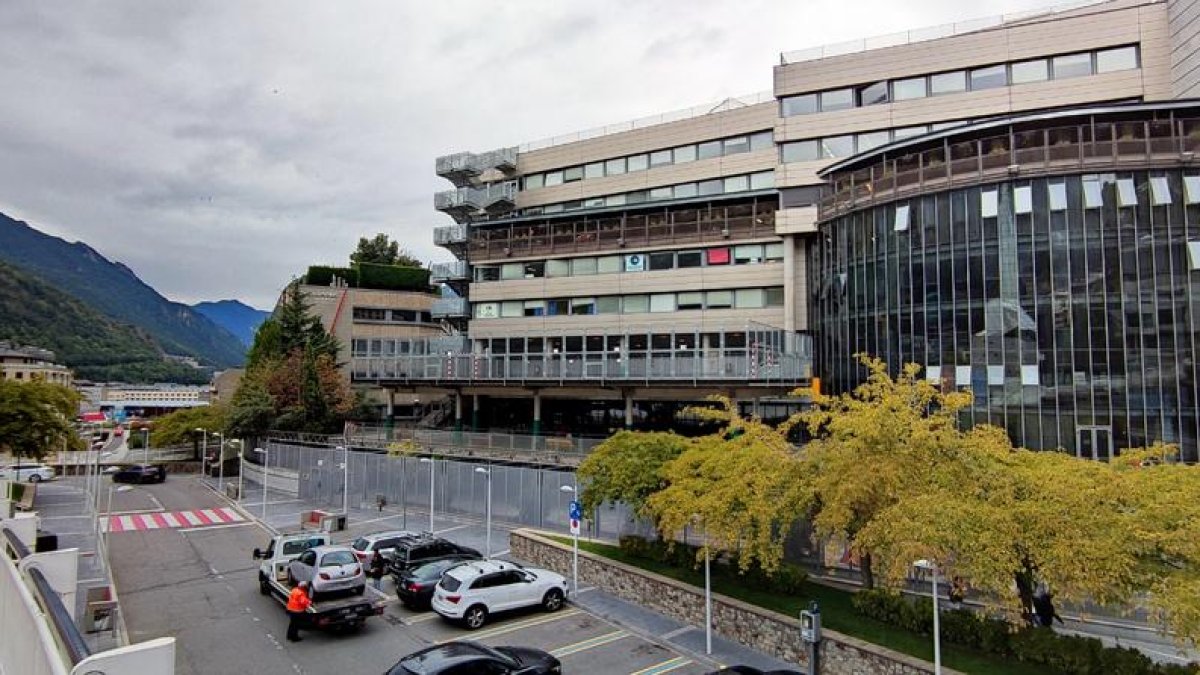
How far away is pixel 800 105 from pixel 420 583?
3446cm

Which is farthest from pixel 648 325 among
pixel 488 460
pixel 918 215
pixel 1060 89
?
pixel 1060 89

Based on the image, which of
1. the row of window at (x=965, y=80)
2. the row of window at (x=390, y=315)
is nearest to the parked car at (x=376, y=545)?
the row of window at (x=965, y=80)

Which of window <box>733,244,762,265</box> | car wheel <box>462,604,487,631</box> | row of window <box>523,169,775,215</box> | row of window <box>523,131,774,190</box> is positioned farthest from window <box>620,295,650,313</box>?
car wheel <box>462,604,487,631</box>

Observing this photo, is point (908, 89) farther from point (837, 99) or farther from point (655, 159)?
point (655, 159)

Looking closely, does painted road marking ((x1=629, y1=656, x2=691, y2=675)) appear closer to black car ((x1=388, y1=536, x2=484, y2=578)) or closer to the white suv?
the white suv

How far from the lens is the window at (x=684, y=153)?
5081 centimetres

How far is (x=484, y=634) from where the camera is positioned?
1961cm

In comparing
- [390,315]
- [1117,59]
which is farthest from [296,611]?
[390,315]

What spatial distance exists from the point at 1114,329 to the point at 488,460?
27586mm

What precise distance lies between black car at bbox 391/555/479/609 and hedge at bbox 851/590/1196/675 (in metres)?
11.9

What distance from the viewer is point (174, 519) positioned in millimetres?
39344

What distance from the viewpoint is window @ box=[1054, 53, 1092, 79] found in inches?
1457

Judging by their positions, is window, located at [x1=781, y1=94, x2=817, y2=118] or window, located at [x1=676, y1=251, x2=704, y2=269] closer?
window, located at [x1=781, y1=94, x2=817, y2=118]

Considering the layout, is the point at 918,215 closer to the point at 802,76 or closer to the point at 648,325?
the point at 802,76
